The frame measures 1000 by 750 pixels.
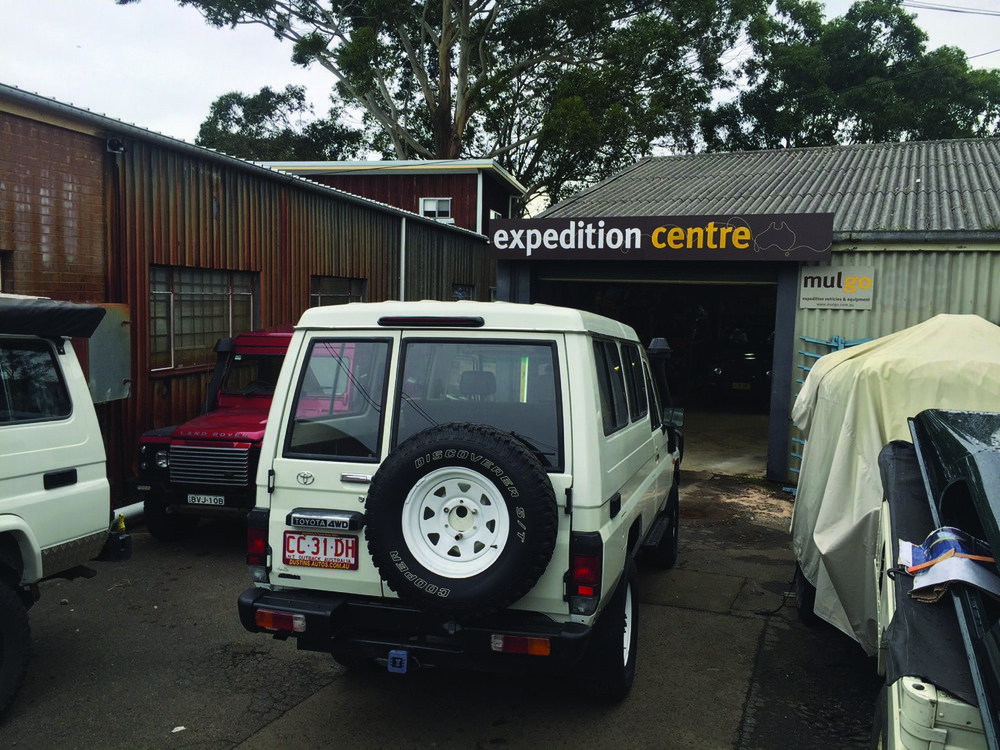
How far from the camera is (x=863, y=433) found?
5.12 metres

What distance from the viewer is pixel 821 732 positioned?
417 centimetres

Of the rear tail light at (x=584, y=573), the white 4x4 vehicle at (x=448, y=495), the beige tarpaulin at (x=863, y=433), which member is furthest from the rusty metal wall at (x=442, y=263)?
the rear tail light at (x=584, y=573)

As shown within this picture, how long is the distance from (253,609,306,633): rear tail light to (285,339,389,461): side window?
754 millimetres

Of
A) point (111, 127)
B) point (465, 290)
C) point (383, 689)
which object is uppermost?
point (111, 127)

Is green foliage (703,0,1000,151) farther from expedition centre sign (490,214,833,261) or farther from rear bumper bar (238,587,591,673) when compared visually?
rear bumper bar (238,587,591,673)

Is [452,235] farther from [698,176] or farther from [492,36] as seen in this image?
[492,36]

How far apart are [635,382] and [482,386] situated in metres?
1.73

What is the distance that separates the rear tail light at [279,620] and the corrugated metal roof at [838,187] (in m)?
8.82

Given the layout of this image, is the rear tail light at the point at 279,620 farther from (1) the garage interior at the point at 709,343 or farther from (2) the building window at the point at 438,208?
(2) the building window at the point at 438,208

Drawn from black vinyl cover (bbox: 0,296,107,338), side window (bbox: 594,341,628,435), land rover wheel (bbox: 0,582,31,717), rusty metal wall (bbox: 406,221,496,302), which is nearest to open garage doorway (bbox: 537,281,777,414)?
rusty metal wall (bbox: 406,221,496,302)

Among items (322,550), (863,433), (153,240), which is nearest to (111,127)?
(153,240)

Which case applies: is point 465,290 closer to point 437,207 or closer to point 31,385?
point 437,207

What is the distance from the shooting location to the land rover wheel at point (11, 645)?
159 inches

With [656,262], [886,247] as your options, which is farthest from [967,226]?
[656,262]
